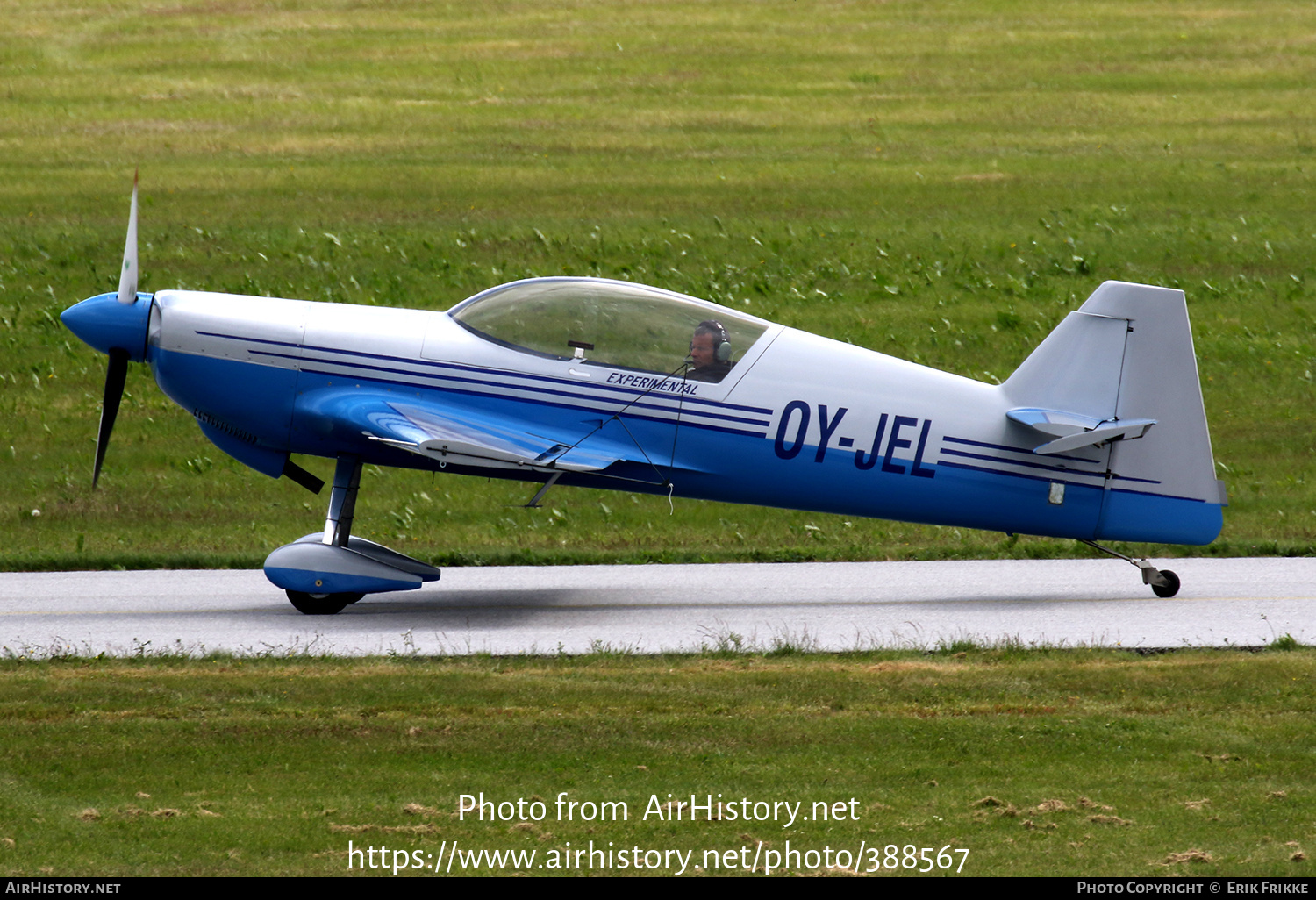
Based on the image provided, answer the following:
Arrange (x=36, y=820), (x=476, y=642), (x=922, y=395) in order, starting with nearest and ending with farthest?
A: 1. (x=36, y=820)
2. (x=476, y=642)
3. (x=922, y=395)

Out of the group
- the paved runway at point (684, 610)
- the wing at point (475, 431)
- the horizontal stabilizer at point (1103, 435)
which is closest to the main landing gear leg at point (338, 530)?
the paved runway at point (684, 610)

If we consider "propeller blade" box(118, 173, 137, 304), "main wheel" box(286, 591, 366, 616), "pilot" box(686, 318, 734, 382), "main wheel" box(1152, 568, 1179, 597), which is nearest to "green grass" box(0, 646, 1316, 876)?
"main wheel" box(286, 591, 366, 616)

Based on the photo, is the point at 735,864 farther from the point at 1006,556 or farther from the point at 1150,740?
the point at 1006,556

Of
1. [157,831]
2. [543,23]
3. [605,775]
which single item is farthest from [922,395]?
[543,23]

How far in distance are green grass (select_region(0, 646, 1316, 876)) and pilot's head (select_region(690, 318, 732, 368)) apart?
95.6 inches

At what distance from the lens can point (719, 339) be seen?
11023 mm

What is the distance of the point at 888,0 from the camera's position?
3978 cm

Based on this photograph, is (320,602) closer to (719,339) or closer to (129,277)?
(129,277)

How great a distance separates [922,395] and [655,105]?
69.6ft

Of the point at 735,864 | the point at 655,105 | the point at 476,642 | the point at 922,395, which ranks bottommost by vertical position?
the point at 476,642

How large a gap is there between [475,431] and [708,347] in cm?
180

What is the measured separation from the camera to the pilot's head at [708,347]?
11.0m

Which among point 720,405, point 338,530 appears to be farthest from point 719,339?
point 338,530

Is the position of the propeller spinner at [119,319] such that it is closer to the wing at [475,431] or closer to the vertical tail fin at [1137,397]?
the wing at [475,431]
